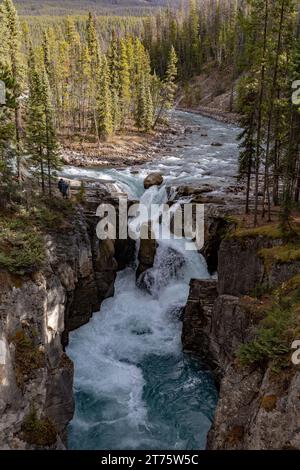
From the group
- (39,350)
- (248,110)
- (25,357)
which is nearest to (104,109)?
(248,110)

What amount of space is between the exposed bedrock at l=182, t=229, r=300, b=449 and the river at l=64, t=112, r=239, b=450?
1846 millimetres

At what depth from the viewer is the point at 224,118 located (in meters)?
85.1

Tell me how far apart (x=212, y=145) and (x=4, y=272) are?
48273 mm

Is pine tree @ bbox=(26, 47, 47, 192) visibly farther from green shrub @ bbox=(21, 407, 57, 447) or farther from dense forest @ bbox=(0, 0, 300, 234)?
green shrub @ bbox=(21, 407, 57, 447)

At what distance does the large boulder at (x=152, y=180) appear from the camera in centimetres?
3978

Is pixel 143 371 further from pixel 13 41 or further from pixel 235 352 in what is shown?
pixel 13 41

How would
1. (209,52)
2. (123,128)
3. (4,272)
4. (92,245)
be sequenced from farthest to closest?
(209,52)
(123,128)
(92,245)
(4,272)

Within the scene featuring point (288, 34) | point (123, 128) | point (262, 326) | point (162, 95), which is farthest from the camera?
point (162, 95)

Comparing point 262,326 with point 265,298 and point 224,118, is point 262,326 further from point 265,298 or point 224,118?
point 224,118

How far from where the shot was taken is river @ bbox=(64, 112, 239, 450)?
60.6ft

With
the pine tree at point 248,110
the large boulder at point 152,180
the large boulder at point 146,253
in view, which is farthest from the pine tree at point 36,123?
the large boulder at point 152,180

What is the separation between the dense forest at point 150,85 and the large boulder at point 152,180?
8.74 meters

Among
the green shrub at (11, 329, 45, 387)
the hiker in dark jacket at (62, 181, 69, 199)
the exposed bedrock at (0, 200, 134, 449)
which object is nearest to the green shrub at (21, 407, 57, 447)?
the exposed bedrock at (0, 200, 134, 449)
